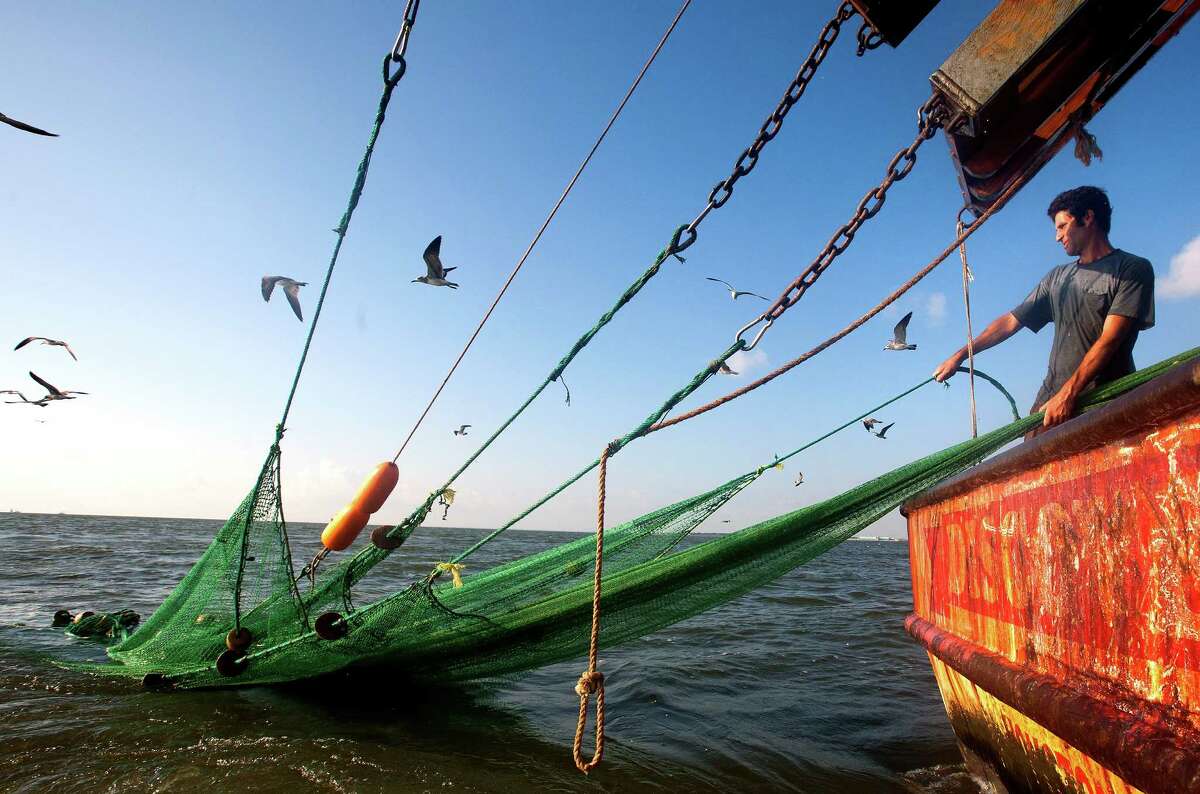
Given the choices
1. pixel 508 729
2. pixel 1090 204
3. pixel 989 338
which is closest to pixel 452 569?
pixel 508 729

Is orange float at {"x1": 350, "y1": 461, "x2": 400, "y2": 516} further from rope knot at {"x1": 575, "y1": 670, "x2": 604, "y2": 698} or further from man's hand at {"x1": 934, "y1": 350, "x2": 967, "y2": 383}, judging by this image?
man's hand at {"x1": 934, "y1": 350, "x2": 967, "y2": 383}

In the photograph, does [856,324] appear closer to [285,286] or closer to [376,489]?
[376,489]

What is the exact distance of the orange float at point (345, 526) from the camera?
3.52 metres

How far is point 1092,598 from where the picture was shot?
5.25 feet

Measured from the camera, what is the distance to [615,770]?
3271 millimetres

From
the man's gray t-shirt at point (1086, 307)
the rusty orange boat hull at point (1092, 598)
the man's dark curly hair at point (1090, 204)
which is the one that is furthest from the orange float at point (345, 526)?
the man's dark curly hair at point (1090, 204)

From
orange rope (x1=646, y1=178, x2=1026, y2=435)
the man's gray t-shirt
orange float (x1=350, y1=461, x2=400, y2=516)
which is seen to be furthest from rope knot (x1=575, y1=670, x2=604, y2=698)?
the man's gray t-shirt

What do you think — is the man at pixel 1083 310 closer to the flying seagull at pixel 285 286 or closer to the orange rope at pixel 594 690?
the orange rope at pixel 594 690

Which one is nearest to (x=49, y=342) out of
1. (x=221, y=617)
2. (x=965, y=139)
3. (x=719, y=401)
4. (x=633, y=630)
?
(x=221, y=617)

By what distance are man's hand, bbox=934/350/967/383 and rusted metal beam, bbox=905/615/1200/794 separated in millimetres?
1822

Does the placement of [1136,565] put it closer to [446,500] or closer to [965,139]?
[965,139]

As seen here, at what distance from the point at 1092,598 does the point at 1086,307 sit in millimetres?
1961

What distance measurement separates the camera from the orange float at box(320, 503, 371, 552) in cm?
352

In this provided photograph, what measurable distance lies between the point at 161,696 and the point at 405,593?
2426 mm
